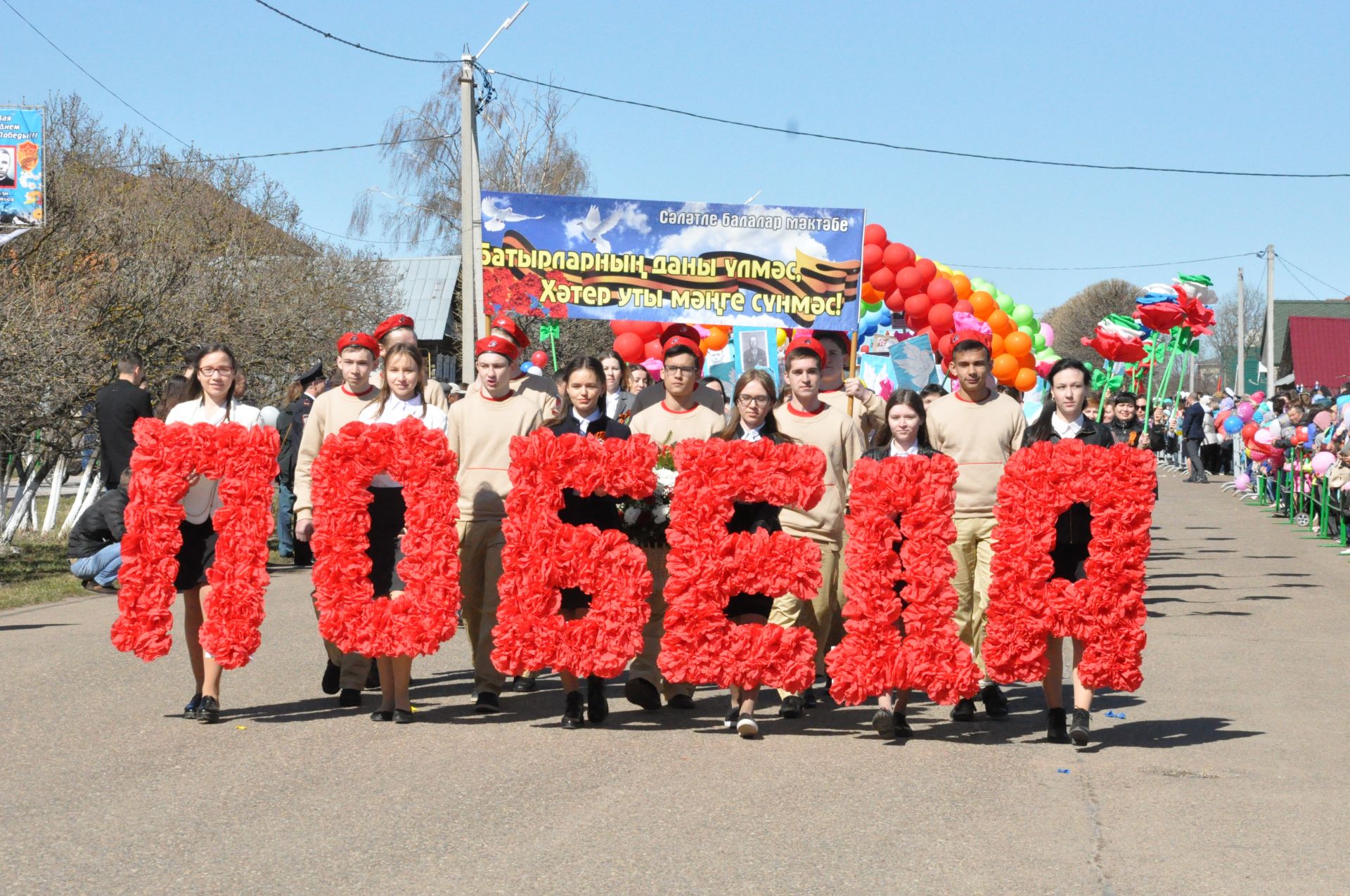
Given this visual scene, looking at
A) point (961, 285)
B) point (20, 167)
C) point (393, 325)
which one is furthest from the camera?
point (961, 285)

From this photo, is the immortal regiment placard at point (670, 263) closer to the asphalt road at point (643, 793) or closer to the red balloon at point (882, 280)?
the red balloon at point (882, 280)

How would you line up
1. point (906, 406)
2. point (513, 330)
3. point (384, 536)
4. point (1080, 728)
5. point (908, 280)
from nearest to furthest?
point (1080, 728), point (906, 406), point (384, 536), point (513, 330), point (908, 280)

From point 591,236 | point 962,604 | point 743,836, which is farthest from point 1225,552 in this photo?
point 743,836

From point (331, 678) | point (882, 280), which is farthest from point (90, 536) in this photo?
point (882, 280)

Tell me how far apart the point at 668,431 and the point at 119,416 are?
6.43 m

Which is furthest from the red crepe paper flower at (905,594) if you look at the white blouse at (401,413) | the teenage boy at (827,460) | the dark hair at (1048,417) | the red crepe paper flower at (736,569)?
the white blouse at (401,413)

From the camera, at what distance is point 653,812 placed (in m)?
6.23

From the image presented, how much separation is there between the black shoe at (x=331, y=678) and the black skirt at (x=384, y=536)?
33.6 inches

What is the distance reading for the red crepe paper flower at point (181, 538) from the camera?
8.13 m

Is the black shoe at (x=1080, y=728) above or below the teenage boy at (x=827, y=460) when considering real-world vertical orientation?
below

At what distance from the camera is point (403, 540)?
8.18 meters

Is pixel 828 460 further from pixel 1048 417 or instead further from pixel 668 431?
pixel 1048 417

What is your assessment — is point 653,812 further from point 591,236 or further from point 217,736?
A: point 591,236

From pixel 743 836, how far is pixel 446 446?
3.12 m
